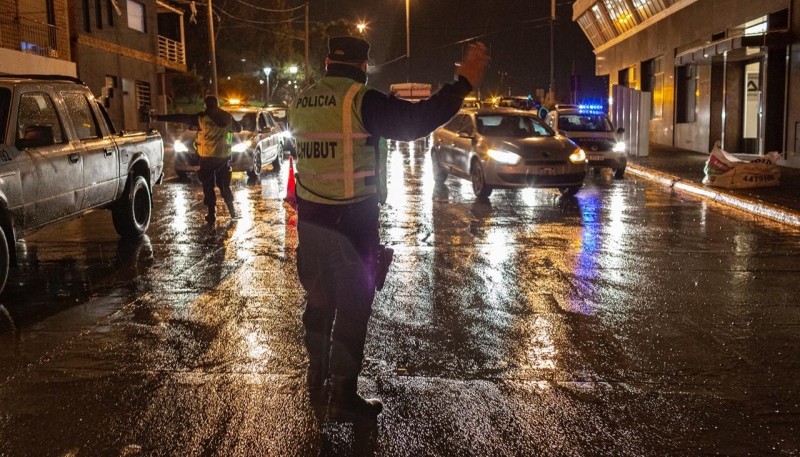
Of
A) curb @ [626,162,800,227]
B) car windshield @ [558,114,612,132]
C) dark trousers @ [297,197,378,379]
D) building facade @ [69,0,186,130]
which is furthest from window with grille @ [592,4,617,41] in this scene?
dark trousers @ [297,197,378,379]

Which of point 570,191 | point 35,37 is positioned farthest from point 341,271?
point 35,37

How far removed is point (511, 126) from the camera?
1597 cm

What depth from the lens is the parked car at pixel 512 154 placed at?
14406 mm

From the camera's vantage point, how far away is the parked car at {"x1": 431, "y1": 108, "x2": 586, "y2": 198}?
14406 millimetres

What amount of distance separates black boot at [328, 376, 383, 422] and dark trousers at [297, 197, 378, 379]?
0.05m

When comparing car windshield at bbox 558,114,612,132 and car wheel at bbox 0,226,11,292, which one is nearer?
car wheel at bbox 0,226,11,292

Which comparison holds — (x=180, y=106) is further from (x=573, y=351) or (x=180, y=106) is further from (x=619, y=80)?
(x=573, y=351)

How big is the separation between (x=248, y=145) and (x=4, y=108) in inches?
445

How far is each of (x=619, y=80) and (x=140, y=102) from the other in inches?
919

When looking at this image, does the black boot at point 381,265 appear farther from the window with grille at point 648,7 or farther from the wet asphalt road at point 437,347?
the window with grille at point 648,7

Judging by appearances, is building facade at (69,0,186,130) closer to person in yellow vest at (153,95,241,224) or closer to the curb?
person in yellow vest at (153,95,241,224)

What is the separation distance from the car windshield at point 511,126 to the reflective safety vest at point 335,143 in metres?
11.4

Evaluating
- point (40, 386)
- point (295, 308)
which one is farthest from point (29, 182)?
point (40, 386)

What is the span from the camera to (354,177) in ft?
14.3
